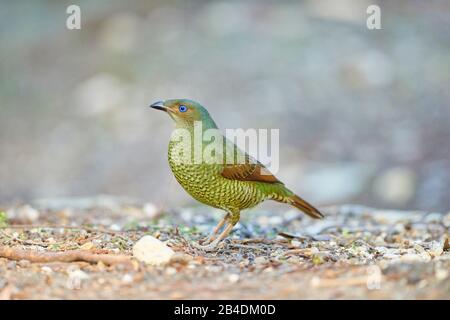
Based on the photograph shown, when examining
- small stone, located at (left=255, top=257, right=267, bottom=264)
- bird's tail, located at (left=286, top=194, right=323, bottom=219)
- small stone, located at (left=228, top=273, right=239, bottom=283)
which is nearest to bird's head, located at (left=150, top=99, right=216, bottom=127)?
bird's tail, located at (left=286, top=194, right=323, bottom=219)

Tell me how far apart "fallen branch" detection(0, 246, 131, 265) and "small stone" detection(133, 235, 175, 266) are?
0.07m

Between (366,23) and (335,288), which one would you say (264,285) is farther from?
(366,23)

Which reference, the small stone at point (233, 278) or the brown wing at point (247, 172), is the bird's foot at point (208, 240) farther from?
the small stone at point (233, 278)

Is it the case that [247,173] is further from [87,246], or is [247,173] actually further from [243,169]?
[87,246]

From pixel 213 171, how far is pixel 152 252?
83 centimetres

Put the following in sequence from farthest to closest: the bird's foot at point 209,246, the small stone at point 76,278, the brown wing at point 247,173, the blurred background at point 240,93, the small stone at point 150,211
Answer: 1. the blurred background at point 240,93
2. the small stone at point 150,211
3. the brown wing at point 247,173
4. the bird's foot at point 209,246
5. the small stone at point 76,278

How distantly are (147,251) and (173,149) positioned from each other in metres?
0.87

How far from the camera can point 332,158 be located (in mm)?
8953

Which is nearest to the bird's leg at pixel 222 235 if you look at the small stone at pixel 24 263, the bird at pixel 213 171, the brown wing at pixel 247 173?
the bird at pixel 213 171

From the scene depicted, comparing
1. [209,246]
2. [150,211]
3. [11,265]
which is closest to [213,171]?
[209,246]

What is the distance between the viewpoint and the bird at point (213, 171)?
4.48 metres

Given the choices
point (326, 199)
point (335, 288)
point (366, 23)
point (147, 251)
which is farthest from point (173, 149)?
point (366, 23)

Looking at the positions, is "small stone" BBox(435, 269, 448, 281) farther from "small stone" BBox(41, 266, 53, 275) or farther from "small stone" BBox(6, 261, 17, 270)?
"small stone" BBox(6, 261, 17, 270)

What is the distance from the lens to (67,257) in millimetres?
3928
